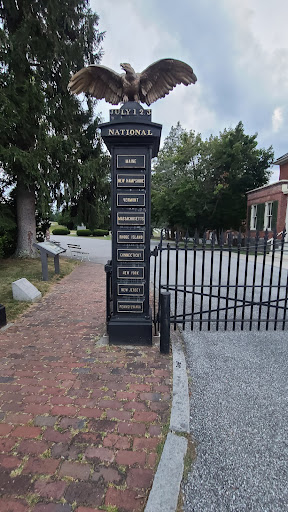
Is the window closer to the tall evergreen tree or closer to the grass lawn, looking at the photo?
the tall evergreen tree

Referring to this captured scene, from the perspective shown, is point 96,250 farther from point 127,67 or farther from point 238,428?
point 238,428

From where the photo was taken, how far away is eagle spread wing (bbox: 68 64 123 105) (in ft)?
12.5

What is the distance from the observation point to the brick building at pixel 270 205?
62.2 feet

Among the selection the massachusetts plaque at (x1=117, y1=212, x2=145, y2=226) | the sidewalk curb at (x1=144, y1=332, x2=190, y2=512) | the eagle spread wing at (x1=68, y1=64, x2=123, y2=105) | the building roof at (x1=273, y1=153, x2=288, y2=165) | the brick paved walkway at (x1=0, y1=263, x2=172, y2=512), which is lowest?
the brick paved walkway at (x1=0, y1=263, x2=172, y2=512)

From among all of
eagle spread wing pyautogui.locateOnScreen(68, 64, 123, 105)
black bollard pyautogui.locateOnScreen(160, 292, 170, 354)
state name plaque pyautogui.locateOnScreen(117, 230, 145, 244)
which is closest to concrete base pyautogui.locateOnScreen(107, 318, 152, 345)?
black bollard pyautogui.locateOnScreen(160, 292, 170, 354)

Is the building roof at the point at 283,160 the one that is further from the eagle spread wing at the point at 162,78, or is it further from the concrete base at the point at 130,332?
the concrete base at the point at 130,332

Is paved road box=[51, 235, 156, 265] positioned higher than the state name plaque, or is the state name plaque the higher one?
the state name plaque

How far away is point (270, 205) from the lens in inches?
823

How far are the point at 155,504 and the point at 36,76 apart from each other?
499 inches

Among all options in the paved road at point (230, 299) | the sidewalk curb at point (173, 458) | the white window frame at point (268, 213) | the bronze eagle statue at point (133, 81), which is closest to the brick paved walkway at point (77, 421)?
the sidewalk curb at point (173, 458)

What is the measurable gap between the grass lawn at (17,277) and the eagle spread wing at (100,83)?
13.3 feet

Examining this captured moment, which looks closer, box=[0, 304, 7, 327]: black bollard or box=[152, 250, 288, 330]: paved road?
box=[152, 250, 288, 330]: paved road

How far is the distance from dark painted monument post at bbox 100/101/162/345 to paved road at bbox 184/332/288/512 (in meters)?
0.96

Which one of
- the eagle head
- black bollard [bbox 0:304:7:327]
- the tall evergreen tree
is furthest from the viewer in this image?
the tall evergreen tree
